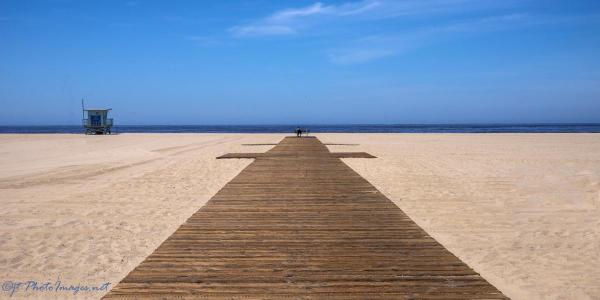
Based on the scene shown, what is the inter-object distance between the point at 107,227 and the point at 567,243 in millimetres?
6028

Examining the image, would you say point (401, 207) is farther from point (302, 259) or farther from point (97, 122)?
point (97, 122)

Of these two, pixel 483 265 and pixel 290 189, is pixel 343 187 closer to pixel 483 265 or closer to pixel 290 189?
pixel 290 189

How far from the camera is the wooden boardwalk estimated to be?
334 centimetres

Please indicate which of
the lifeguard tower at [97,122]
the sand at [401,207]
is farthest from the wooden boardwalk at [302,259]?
the lifeguard tower at [97,122]

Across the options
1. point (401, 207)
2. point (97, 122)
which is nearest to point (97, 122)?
point (97, 122)

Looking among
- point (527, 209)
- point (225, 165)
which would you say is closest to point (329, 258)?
point (527, 209)

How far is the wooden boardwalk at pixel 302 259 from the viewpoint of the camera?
334 cm

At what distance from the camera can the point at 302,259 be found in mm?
4105

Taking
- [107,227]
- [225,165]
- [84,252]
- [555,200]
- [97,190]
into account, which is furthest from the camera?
[225,165]

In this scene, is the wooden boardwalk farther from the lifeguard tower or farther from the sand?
the lifeguard tower

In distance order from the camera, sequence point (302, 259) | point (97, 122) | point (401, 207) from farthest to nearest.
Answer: point (97, 122) < point (401, 207) < point (302, 259)

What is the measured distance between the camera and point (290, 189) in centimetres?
859

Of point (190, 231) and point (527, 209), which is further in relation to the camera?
point (527, 209)

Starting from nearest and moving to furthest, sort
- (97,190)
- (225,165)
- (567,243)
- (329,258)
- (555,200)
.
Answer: (329,258), (567,243), (555,200), (97,190), (225,165)
